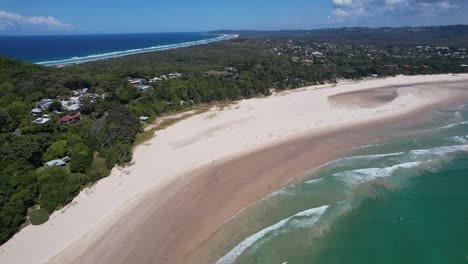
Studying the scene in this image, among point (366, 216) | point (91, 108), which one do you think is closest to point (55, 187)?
point (91, 108)

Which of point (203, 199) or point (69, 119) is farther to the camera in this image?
point (69, 119)

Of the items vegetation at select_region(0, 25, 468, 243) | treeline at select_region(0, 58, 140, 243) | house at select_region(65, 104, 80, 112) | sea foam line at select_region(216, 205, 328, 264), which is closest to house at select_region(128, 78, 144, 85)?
vegetation at select_region(0, 25, 468, 243)

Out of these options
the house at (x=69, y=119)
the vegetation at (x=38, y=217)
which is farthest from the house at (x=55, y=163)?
the house at (x=69, y=119)

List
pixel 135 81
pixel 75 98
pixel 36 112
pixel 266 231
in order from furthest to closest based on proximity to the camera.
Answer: pixel 135 81 < pixel 75 98 < pixel 36 112 < pixel 266 231

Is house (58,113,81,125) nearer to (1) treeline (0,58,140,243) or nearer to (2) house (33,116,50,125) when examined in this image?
(1) treeline (0,58,140,243)

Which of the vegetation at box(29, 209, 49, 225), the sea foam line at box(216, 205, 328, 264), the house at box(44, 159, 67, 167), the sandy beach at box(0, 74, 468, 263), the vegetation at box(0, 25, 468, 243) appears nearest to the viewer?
the sea foam line at box(216, 205, 328, 264)

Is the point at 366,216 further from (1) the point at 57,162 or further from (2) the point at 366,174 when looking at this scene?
(1) the point at 57,162

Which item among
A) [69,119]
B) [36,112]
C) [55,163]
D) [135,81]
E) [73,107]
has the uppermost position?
[135,81]
